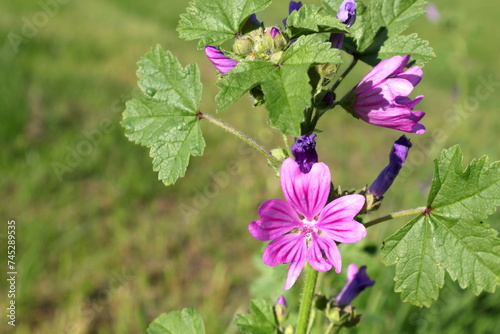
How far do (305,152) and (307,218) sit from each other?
0.18 metres

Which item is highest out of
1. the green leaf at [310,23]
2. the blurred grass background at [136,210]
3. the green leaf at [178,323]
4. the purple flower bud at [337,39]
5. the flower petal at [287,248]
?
the green leaf at [310,23]

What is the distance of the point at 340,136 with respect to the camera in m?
7.00

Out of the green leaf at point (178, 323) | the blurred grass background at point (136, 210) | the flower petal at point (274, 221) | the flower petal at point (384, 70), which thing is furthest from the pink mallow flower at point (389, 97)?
the blurred grass background at point (136, 210)

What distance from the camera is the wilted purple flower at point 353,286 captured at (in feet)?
5.79

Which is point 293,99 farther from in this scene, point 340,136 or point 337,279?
point 340,136

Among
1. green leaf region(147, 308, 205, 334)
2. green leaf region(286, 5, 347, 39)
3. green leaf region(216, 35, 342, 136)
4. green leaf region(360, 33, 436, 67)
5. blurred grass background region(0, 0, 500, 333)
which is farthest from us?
blurred grass background region(0, 0, 500, 333)

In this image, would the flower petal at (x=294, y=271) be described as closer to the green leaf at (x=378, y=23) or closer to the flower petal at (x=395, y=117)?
the flower petal at (x=395, y=117)

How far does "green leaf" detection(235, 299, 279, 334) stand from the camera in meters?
1.51

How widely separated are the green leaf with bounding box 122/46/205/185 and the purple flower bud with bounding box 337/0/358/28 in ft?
1.39

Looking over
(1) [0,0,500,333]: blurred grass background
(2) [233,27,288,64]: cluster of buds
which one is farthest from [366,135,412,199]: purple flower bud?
(1) [0,0,500,333]: blurred grass background

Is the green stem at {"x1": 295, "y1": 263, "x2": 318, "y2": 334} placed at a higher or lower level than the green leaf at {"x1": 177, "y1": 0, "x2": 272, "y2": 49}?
lower

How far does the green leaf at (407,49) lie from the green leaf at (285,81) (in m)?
0.37

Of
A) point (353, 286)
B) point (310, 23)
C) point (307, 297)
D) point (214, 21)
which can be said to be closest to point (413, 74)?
point (310, 23)

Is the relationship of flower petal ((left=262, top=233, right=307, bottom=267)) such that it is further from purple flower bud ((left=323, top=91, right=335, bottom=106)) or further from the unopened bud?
the unopened bud
